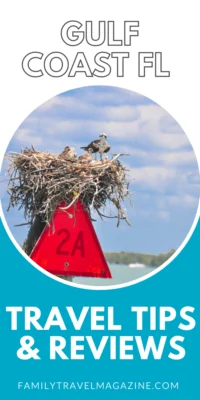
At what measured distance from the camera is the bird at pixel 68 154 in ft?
25.5

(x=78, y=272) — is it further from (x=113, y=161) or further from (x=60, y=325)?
(x=113, y=161)

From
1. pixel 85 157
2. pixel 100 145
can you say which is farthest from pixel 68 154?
pixel 100 145

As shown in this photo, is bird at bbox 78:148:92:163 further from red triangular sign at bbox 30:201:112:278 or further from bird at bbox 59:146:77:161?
red triangular sign at bbox 30:201:112:278

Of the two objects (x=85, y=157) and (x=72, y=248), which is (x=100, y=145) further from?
(x=72, y=248)

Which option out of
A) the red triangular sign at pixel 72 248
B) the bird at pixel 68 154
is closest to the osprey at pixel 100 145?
the bird at pixel 68 154

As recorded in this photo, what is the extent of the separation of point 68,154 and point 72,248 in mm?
930

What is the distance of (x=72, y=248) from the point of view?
7.72 metres

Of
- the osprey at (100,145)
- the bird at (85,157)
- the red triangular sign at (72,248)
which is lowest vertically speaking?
the red triangular sign at (72,248)

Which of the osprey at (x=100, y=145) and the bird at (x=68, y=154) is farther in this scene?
the osprey at (x=100, y=145)

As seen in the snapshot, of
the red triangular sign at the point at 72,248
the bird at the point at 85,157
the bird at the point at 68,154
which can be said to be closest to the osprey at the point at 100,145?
the bird at the point at 85,157

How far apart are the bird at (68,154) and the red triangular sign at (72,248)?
441mm

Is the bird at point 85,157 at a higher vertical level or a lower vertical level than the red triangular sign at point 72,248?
higher

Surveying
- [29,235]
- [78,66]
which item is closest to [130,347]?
[29,235]

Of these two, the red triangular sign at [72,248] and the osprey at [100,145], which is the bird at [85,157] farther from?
the red triangular sign at [72,248]
